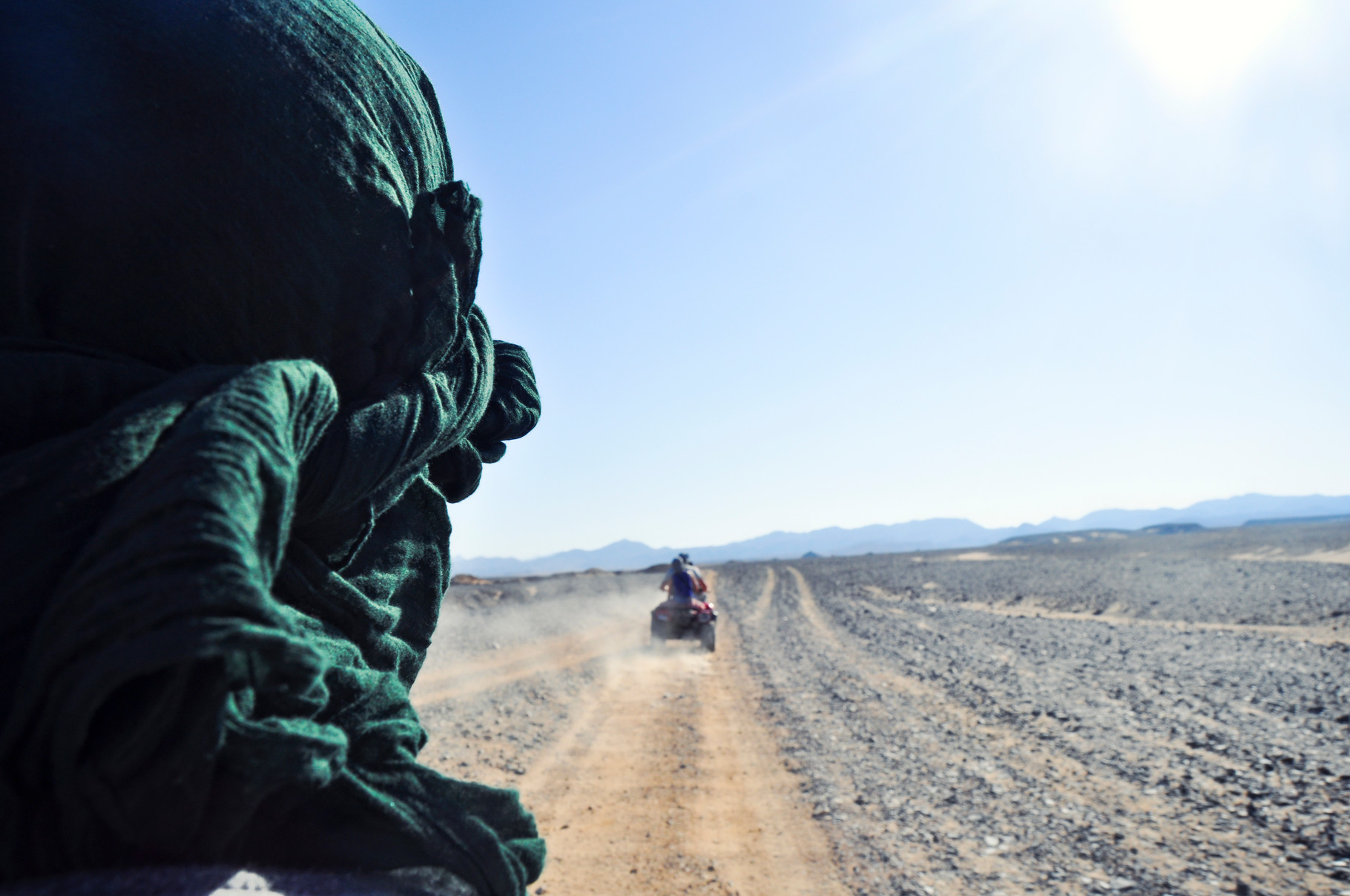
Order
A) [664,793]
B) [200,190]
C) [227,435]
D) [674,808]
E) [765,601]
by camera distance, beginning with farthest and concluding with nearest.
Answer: [765,601]
[664,793]
[674,808]
[200,190]
[227,435]

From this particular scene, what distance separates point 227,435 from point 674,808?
619cm

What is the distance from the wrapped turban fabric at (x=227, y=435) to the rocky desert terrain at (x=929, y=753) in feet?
13.5

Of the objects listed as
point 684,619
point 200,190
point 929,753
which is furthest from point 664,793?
point 684,619

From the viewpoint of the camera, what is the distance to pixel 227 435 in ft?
3.56

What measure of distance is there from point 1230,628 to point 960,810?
13647 mm

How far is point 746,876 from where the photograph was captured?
514 centimetres

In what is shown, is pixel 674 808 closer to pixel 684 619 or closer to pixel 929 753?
pixel 929 753

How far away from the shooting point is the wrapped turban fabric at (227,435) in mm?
1014

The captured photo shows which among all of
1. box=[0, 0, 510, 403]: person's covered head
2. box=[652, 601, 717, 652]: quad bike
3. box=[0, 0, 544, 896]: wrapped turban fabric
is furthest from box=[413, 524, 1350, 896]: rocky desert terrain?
box=[0, 0, 510, 403]: person's covered head

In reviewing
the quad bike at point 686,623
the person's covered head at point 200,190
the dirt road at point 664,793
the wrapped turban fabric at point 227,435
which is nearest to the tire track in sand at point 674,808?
the dirt road at point 664,793

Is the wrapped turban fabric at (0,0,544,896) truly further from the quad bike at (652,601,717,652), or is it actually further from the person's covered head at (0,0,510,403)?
the quad bike at (652,601,717,652)

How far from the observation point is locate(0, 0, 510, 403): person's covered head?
4.66 feet

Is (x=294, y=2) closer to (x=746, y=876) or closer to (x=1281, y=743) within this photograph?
(x=746, y=876)

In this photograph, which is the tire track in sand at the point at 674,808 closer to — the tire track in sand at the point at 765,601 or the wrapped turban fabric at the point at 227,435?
the wrapped turban fabric at the point at 227,435
